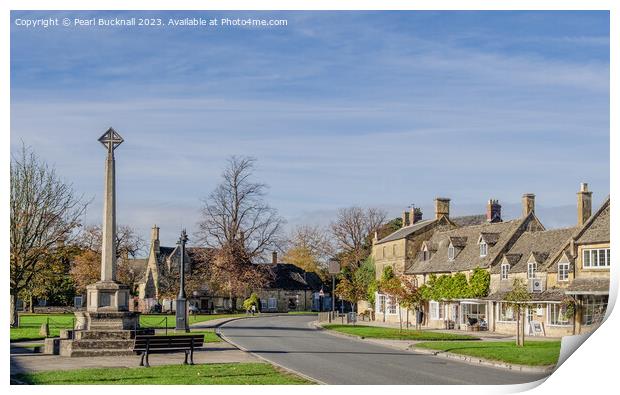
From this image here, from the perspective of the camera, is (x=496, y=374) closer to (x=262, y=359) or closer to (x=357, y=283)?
(x=262, y=359)

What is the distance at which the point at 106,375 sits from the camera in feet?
72.8

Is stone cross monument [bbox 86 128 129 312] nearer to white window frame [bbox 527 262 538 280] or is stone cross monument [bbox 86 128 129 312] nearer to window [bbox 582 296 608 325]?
window [bbox 582 296 608 325]

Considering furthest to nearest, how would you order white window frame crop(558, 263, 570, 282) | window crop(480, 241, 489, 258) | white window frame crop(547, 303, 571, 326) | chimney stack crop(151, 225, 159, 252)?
chimney stack crop(151, 225, 159, 252)
window crop(480, 241, 489, 258)
white window frame crop(558, 263, 570, 282)
white window frame crop(547, 303, 571, 326)

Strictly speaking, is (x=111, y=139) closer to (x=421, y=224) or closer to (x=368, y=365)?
(x=368, y=365)

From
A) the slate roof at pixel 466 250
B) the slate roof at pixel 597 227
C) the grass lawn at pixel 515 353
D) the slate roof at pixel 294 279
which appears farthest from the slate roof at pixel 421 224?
the grass lawn at pixel 515 353

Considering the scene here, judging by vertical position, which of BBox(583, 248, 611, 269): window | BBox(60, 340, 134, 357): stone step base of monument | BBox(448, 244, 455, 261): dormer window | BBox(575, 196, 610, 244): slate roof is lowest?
BBox(60, 340, 134, 357): stone step base of monument

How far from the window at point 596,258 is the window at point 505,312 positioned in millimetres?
6172

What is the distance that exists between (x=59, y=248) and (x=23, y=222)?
182 inches

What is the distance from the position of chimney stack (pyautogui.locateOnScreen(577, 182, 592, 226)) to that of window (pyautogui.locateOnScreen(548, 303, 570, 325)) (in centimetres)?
514

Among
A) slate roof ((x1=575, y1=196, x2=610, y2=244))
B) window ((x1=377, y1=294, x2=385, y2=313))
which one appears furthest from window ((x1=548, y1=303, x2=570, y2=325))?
window ((x1=377, y1=294, x2=385, y2=313))

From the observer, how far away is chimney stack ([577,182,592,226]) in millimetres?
46781

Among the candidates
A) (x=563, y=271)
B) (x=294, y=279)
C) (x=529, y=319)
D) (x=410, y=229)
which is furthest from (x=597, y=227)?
(x=294, y=279)

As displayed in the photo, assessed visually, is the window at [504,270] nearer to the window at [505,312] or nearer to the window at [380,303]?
the window at [505,312]
